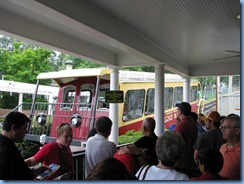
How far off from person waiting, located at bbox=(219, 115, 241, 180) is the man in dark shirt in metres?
1.78

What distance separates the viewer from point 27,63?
15938 millimetres

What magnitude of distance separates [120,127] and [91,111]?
188cm

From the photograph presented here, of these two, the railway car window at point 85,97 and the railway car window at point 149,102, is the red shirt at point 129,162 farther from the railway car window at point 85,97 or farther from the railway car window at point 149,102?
the railway car window at point 149,102

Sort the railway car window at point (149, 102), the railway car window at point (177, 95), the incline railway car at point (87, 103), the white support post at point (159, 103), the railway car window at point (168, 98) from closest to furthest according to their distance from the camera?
the white support post at point (159, 103)
the incline railway car at point (87, 103)
the railway car window at point (149, 102)
the railway car window at point (168, 98)
the railway car window at point (177, 95)

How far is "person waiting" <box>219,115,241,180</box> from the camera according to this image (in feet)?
8.53

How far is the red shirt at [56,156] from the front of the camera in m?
2.81

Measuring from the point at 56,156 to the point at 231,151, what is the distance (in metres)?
1.79

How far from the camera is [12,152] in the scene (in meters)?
2.13

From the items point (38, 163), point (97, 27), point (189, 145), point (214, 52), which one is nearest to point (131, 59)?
point (214, 52)

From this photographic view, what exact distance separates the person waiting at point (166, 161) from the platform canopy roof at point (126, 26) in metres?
2.41

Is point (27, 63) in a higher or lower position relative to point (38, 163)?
higher

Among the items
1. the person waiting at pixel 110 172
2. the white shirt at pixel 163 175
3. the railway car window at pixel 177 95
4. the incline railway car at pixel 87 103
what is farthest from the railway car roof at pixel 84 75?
the person waiting at pixel 110 172

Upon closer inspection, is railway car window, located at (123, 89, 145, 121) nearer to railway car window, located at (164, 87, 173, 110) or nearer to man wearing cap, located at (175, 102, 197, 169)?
railway car window, located at (164, 87, 173, 110)

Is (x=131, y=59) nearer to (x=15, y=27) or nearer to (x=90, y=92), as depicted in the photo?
(x=90, y=92)
